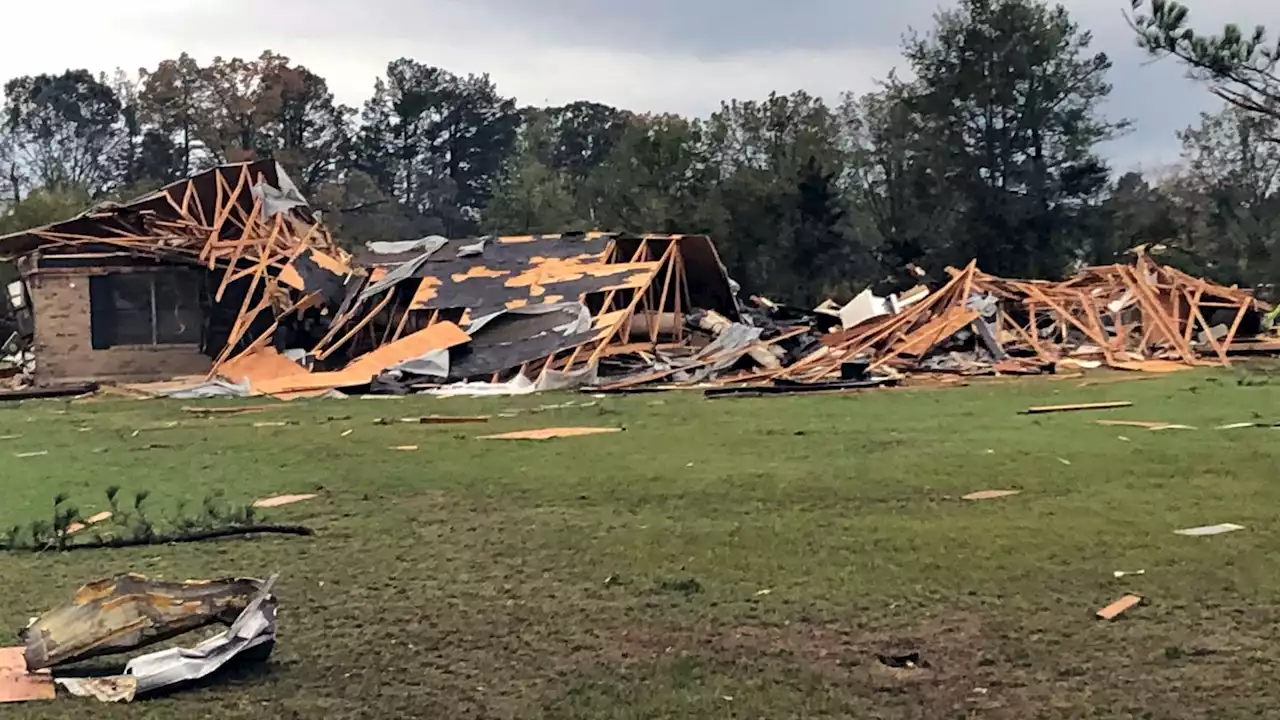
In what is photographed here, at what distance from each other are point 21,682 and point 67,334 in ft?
54.4

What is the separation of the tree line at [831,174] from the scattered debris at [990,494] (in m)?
21.8

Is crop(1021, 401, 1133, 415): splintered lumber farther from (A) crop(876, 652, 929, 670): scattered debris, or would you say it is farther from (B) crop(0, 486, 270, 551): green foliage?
(A) crop(876, 652, 929, 670): scattered debris

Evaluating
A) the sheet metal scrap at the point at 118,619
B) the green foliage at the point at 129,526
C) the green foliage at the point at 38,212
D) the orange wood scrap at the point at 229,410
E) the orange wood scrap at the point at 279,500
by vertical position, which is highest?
the green foliage at the point at 38,212

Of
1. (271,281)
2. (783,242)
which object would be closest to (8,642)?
(271,281)

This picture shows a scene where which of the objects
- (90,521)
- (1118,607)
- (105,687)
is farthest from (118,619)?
(1118,607)

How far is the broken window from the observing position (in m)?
18.4

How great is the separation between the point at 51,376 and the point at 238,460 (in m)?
11.8

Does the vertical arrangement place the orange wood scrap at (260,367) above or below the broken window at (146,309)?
below

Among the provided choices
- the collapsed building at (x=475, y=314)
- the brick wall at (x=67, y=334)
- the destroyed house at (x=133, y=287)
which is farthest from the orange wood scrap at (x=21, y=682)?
the brick wall at (x=67, y=334)

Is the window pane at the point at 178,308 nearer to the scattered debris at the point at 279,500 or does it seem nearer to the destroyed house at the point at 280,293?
the destroyed house at the point at 280,293

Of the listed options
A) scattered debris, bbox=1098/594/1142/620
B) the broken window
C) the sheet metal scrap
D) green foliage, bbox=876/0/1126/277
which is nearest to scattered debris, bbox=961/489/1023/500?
scattered debris, bbox=1098/594/1142/620

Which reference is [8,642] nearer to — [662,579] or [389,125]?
[662,579]

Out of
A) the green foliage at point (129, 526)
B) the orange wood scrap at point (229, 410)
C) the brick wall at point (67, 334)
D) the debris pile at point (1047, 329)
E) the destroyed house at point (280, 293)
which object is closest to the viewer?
the green foliage at point (129, 526)

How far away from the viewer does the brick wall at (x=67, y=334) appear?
59.6 feet
